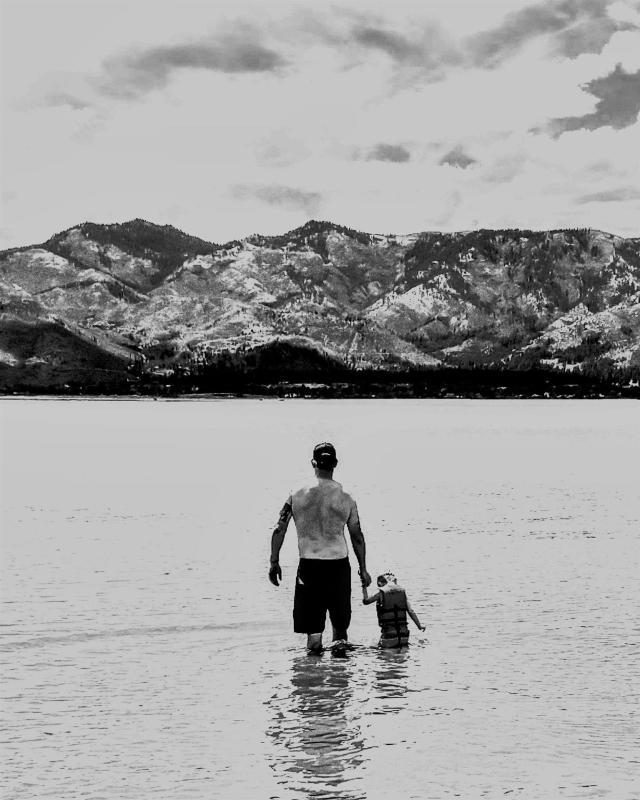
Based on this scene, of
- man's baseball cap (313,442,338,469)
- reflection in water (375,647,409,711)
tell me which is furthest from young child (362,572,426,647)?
man's baseball cap (313,442,338,469)

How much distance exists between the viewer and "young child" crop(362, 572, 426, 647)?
16.6 m

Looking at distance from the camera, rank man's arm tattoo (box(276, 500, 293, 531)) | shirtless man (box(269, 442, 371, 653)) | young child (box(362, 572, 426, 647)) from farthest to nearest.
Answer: young child (box(362, 572, 426, 647)), man's arm tattoo (box(276, 500, 293, 531)), shirtless man (box(269, 442, 371, 653))

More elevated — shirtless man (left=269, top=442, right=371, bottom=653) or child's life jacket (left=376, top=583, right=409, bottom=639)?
shirtless man (left=269, top=442, right=371, bottom=653)

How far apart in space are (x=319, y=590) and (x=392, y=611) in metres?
1.96

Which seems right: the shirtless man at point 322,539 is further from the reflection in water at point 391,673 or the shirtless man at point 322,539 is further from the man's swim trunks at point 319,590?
the reflection in water at point 391,673

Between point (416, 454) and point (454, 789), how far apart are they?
7404 centimetres

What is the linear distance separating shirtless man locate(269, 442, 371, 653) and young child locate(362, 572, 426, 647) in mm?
1062

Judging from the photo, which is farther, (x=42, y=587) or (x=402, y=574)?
(x=402, y=574)

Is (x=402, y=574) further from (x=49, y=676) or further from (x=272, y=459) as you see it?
(x=272, y=459)

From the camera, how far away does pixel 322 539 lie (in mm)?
15281

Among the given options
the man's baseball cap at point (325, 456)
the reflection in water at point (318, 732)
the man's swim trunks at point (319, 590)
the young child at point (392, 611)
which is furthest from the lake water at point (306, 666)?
the man's baseball cap at point (325, 456)

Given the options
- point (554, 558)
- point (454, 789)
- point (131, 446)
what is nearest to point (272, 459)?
point (131, 446)

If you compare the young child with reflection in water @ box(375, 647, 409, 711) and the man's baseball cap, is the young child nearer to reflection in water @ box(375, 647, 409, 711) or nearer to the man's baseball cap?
reflection in water @ box(375, 647, 409, 711)

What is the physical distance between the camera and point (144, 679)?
15172 mm
